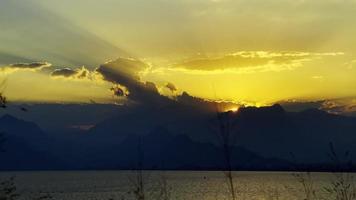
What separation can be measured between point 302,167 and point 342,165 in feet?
2.14

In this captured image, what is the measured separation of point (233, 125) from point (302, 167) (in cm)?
165

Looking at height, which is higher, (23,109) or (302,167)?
(23,109)

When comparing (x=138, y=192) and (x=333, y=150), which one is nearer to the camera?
(x=333, y=150)

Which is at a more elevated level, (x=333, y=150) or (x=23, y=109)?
(x=23, y=109)

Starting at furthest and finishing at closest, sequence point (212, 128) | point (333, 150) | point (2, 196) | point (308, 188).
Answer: point (308, 188)
point (2, 196)
point (212, 128)
point (333, 150)

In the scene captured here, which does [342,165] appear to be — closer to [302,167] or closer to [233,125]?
[302,167]

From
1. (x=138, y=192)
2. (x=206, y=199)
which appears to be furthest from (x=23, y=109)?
(x=206, y=199)

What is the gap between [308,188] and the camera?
7680 mm

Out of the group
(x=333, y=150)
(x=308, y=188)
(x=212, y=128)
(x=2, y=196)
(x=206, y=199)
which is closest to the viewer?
(x=333, y=150)

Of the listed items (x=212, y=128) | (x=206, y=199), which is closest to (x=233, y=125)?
(x=212, y=128)

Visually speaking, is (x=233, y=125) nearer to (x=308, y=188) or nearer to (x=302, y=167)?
(x=302, y=167)

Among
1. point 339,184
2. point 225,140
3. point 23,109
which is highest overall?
point 23,109

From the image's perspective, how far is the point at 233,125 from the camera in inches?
240

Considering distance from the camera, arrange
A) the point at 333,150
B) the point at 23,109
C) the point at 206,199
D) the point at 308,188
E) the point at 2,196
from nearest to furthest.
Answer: the point at 23,109
the point at 333,150
the point at 2,196
the point at 308,188
the point at 206,199
